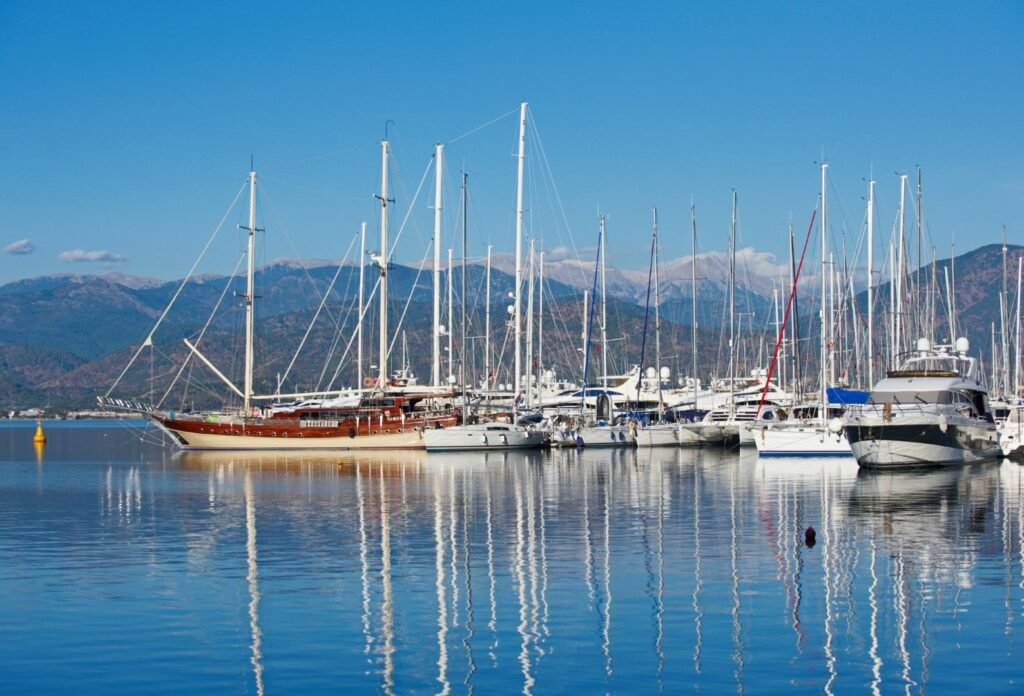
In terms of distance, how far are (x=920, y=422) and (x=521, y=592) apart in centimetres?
3615

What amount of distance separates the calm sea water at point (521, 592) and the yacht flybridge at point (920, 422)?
29.6ft

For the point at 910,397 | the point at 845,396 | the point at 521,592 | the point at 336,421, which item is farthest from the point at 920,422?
the point at 336,421

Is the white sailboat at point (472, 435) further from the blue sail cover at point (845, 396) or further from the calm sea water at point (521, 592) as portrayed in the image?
the calm sea water at point (521, 592)

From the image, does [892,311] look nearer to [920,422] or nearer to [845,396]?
[845,396]

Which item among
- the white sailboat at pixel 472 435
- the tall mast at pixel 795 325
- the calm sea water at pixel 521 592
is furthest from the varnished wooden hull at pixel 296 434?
the calm sea water at pixel 521 592

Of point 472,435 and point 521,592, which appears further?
point 472,435

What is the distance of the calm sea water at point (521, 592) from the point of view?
18266 millimetres

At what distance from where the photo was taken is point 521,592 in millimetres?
24422

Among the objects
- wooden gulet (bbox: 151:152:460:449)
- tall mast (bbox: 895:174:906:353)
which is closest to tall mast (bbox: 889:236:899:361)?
tall mast (bbox: 895:174:906:353)

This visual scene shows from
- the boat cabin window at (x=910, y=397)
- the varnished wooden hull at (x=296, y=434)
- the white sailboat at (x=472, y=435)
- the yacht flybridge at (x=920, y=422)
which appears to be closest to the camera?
the yacht flybridge at (x=920, y=422)

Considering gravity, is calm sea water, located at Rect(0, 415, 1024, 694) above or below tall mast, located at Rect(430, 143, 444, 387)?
below

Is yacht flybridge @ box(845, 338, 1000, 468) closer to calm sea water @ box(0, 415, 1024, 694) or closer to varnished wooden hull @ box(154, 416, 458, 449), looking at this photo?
calm sea water @ box(0, 415, 1024, 694)

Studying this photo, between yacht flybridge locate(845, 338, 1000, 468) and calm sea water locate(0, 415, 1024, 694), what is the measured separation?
903 centimetres

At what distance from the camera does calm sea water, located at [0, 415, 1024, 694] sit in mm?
18266
